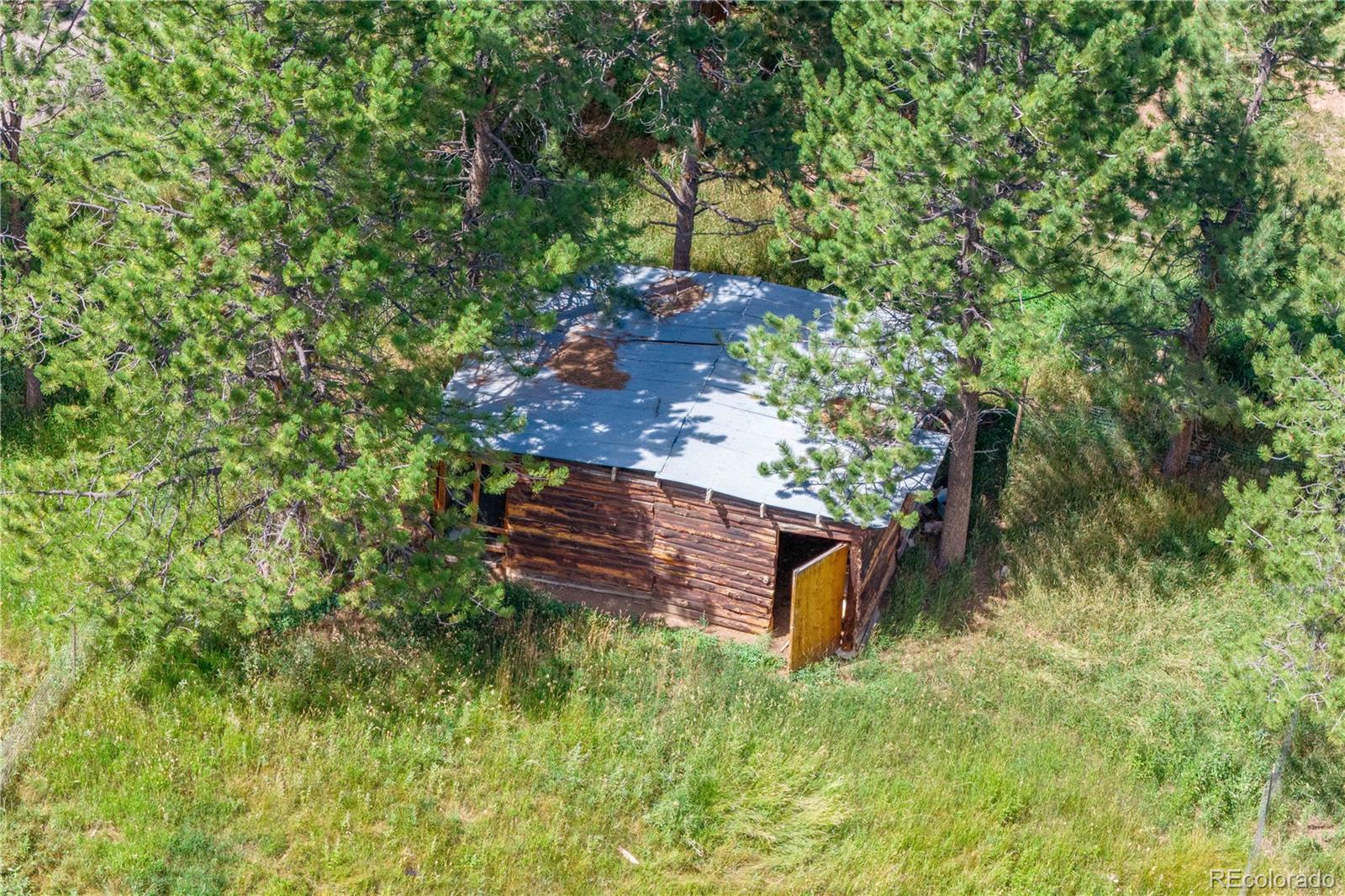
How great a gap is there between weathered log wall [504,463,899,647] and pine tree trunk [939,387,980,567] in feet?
2.86

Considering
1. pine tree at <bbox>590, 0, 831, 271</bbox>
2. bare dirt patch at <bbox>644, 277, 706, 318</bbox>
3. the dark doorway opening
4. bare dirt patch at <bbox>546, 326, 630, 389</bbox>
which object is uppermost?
pine tree at <bbox>590, 0, 831, 271</bbox>

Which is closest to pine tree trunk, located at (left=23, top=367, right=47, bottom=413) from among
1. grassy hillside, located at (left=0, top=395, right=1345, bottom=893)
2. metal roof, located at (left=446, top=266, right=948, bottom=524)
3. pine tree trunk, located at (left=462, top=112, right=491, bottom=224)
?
grassy hillside, located at (left=0, top=395, right=1345, bottom=893)

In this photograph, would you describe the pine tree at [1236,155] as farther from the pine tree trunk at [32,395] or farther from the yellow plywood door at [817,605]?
the pine tree trunk at [32,395]

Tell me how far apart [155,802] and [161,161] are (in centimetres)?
625

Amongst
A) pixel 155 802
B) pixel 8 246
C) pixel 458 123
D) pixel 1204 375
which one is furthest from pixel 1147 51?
pixel 8 246

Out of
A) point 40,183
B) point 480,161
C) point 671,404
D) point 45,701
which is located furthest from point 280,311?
point 480,161

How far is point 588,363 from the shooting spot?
1678cm

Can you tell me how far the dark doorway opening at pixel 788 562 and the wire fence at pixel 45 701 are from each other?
8.16m

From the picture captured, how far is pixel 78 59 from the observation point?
56.6 ft

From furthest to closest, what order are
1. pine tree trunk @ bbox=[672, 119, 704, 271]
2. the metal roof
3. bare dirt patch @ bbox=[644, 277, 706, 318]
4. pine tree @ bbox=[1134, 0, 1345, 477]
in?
pine tree trunk @ bbox=[672, 119, 704, 271], bare dirt patch @ bbox=[644, 277, 706, 318], the metal roof, pine tree @ bbox=[1134, 0, 1345, 477]

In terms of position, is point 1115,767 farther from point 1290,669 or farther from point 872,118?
point 872,118

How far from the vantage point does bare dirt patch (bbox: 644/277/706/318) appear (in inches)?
704

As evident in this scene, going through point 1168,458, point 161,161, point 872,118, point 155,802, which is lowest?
point 155,802

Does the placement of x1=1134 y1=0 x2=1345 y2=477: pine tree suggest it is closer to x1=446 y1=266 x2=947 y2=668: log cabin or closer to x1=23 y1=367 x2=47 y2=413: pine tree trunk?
x1=446 y1=266 x2=947 y2=668: log cabin
